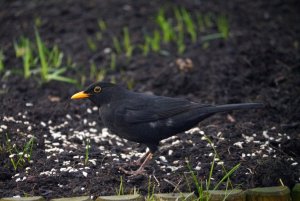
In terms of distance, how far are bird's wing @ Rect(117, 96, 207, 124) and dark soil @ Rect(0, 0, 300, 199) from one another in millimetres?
396

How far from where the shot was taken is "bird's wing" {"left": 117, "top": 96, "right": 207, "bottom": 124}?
4.70 metres

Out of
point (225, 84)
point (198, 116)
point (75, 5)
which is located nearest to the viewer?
point (198, 116)

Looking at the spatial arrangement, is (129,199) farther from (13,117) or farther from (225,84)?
(225,84)

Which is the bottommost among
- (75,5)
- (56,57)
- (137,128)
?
(137,128)

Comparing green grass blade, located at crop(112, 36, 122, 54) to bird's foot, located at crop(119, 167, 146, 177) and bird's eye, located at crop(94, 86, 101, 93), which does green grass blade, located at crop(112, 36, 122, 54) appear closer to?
bird's eye, located at crop(94, 86, 101, 93)

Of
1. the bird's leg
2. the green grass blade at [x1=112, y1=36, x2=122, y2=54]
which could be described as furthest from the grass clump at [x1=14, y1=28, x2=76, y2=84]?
the bird's leg

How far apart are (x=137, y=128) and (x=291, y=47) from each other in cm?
367

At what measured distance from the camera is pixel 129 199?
340cm

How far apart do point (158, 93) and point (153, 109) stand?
5.44 ft

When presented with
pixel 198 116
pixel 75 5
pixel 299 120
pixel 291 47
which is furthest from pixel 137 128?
pixel 75 5

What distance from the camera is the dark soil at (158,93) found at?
4145 mm

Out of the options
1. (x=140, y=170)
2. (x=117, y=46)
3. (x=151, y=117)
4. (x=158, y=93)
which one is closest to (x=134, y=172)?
(x=140, y=170)

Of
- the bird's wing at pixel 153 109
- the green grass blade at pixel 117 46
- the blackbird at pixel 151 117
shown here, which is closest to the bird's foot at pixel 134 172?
the blackbird at pixel 151 117

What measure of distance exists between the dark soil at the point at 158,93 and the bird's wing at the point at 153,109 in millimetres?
396
